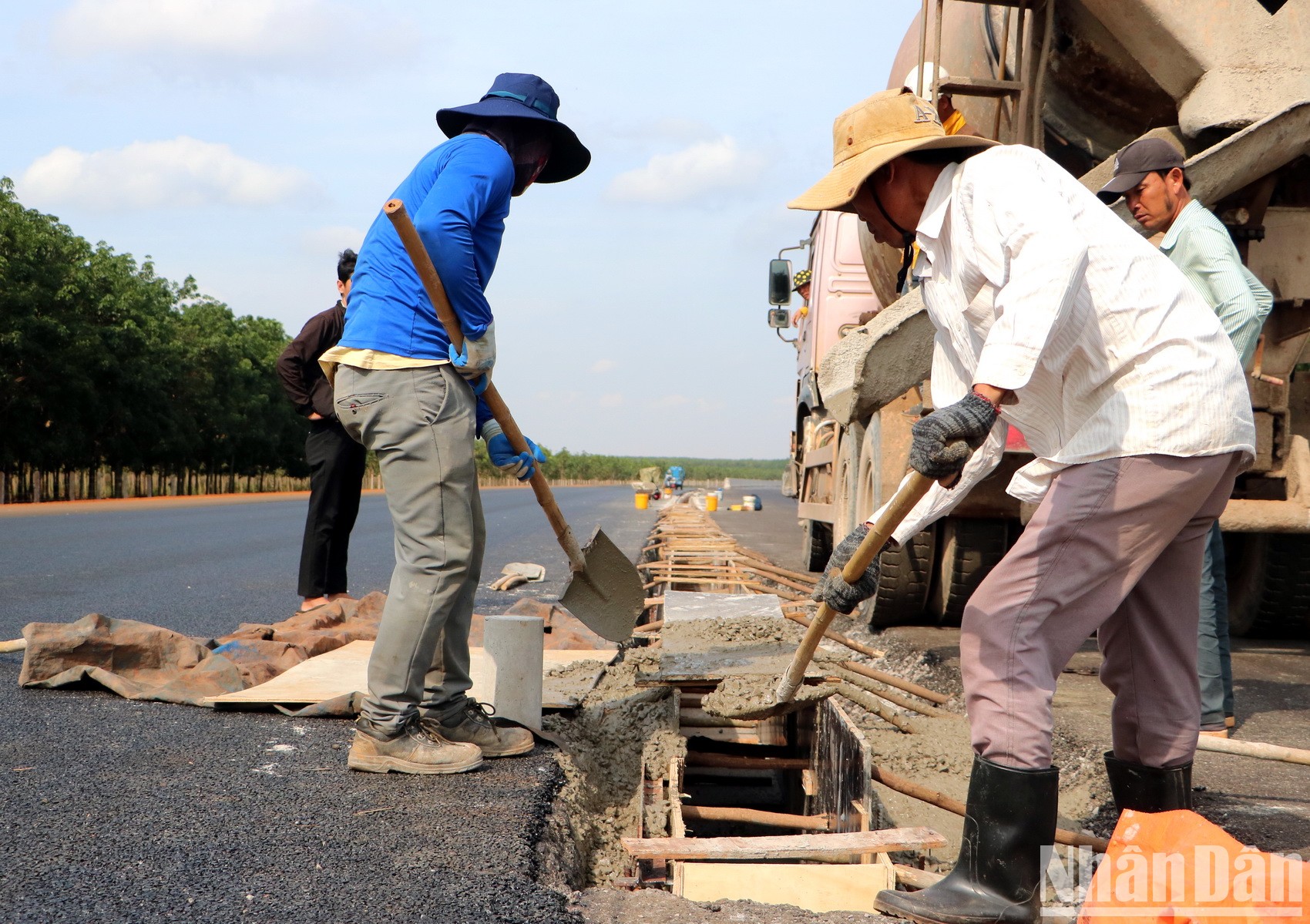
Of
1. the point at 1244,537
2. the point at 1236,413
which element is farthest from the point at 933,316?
the point at 1244,537

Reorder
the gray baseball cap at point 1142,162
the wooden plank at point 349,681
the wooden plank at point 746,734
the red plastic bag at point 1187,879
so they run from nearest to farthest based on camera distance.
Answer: the red plastic bag at point 1187,879
the gray baseball cap at point 1142,162
the wooden plank at point 349,681
the wooden plank at point 746,734

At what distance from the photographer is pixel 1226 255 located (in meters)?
3.72

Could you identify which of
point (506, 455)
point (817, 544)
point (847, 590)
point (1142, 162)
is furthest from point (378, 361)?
point (817, 544)

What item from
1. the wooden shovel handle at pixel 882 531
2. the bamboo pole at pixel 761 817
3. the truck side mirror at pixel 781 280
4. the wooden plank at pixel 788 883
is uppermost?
the truck side mirror at pixel 781 280

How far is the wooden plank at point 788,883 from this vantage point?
257cm

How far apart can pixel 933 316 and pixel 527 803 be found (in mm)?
1698

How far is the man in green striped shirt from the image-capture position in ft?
12.2

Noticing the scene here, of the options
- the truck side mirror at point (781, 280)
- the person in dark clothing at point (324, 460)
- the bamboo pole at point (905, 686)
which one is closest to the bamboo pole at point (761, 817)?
the bamboo pole at point (905, 686)

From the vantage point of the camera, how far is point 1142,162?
372 cm

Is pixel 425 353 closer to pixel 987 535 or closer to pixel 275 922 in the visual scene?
pixel 275 922

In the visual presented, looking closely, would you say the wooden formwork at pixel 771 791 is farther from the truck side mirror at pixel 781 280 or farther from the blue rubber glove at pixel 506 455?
the truck side mirror at pixel 781 280

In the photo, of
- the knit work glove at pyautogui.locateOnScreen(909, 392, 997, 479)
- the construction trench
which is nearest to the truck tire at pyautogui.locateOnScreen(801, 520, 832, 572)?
the construction trench

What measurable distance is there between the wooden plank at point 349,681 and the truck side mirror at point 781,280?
6262mm

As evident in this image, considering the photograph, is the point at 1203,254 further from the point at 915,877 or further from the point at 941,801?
the point at 915,877
